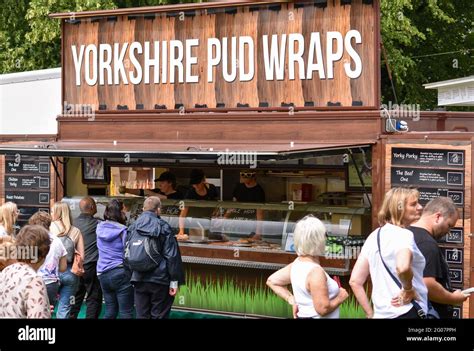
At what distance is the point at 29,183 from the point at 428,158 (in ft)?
17.8

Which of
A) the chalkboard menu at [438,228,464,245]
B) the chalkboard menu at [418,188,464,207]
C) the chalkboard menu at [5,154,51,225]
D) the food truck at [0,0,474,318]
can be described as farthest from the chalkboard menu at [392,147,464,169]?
the chalkboard menu at [5,154,51,225]

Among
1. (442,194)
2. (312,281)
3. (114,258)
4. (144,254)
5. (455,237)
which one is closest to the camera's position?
(312,281)

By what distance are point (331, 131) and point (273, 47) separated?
1.20 metres

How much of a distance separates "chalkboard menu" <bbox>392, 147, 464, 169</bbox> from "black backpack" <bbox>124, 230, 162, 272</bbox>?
99.5 inches

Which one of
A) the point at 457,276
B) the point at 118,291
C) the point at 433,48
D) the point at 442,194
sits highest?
the point at 433,48

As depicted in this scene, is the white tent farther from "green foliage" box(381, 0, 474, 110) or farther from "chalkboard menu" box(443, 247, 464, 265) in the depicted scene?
"green foliage" box(381, 0, 474, 110)

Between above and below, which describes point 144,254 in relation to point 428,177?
below

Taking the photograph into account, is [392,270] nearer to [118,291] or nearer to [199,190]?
[118,291]

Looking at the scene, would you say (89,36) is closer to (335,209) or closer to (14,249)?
(335,209)

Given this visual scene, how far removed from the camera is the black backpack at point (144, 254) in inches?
360

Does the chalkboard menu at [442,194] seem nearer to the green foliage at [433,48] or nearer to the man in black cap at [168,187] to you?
the man in black cap at [168,187]

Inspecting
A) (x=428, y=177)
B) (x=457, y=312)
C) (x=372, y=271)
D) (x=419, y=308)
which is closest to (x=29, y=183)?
(x=428, y=177)

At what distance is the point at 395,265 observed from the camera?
639 cm

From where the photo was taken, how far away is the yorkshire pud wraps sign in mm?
10281
